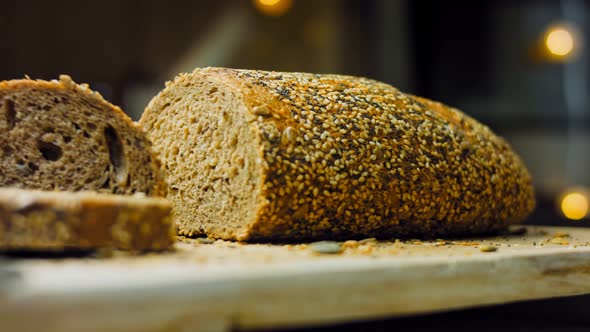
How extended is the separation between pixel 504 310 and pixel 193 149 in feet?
4.45

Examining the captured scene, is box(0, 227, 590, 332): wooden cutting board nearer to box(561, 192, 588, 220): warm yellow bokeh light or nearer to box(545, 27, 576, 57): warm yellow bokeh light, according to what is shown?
box(561, 192, 588, 220): warm yellow bokeh light

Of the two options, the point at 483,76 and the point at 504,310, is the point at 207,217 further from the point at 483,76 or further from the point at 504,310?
the point at 483,76

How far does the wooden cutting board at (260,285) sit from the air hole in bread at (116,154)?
35 centimetres

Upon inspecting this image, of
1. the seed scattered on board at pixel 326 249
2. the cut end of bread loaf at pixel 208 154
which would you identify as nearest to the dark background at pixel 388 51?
the cut end of bread loaf at pixel 208 154

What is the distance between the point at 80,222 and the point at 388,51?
18.5 ft

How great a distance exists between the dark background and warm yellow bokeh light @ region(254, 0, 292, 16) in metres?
0.03

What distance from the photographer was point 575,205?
6.67m

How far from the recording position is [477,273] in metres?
2.06

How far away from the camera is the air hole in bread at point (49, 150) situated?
2533mm

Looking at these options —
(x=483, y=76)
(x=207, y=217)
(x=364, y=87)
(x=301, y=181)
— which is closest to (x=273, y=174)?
(x=301, y=181)

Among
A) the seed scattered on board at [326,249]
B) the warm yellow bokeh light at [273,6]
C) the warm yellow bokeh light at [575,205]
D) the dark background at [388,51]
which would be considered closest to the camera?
the seed scattered on board at [326,249]

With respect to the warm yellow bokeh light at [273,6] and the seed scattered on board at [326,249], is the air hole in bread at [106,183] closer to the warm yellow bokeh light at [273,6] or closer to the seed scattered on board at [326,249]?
the seed scattered on board at [326,249]

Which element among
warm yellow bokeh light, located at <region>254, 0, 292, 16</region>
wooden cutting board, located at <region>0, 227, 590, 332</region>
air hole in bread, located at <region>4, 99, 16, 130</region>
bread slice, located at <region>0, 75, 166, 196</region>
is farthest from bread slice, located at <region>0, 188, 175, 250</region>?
warm yellow bokeh light, located at <region>254, 0, 292, 16</region>

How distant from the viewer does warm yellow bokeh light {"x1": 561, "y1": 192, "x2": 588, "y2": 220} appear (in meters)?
6.56
